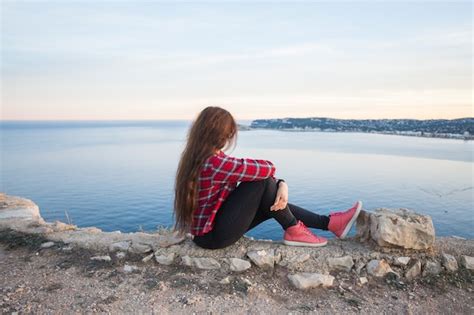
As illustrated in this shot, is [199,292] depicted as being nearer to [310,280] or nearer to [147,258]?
[147,258]

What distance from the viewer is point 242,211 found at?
4410mm

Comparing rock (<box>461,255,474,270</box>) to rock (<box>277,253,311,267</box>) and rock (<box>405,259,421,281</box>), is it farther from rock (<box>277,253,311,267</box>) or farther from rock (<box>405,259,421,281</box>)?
rock (<box>277,253,311,267</box>)

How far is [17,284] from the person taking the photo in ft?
14.6

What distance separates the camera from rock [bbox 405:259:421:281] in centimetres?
465

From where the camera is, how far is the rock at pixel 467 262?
480 cm

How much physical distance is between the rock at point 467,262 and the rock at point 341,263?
1541 millimetres

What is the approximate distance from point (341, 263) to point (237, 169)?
6.53 feet

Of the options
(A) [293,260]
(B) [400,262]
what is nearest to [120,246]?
(A) [293,260]

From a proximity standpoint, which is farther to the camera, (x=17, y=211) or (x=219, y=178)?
(x=17, y=211)

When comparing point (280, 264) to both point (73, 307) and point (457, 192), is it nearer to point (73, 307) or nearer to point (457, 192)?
point (73, 307)

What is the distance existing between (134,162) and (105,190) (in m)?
15.4

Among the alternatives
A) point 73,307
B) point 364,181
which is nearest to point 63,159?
point 364,181

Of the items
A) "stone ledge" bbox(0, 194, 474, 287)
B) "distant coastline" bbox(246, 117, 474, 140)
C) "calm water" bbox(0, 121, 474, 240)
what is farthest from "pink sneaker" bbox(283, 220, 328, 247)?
"distant coastline" bbox(246, 117, 474, 140)

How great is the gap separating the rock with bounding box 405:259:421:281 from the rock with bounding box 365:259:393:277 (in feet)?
0.72
